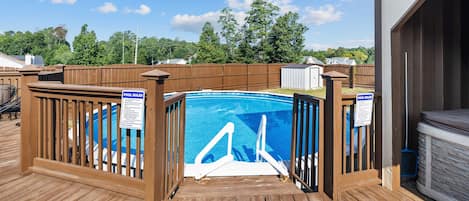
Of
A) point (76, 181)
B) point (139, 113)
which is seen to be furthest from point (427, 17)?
point (76, 181)

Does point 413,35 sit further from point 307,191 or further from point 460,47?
point 307,191

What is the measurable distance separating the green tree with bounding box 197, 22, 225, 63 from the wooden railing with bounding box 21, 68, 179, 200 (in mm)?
23107

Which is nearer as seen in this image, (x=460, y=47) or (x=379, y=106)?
(x=379, y=106)

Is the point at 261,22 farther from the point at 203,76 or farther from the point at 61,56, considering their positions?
the point at 61,56

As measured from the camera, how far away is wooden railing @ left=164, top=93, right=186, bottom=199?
2326 millimetres

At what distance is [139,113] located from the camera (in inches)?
86.6

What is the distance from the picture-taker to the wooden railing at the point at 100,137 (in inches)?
82.7

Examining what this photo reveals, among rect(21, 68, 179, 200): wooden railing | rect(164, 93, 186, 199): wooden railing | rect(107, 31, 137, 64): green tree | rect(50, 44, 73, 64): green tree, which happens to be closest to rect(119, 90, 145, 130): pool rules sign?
rect(21, 68, 179, 200): wooden railing

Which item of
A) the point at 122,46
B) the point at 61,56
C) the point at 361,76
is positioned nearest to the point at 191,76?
the point at 361,76

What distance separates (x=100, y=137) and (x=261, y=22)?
888 inches

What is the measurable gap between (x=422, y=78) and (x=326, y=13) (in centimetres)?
3380

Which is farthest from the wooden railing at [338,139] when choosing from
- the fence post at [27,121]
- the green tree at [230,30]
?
the green tree at [230,30]

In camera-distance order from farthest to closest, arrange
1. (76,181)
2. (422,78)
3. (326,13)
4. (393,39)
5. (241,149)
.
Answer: (326,13), (241,149), (422,78), (76,181), (393,39)

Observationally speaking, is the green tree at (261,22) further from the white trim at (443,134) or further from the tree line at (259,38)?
the white trim at (443,134)
